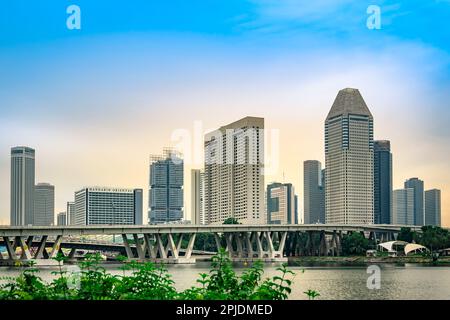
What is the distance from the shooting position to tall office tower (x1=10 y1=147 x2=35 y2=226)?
38.2ft

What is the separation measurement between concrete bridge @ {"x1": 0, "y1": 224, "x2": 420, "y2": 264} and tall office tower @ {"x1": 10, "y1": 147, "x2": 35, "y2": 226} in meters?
68.4

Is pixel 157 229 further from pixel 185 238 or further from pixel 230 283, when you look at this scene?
pixel 230 283

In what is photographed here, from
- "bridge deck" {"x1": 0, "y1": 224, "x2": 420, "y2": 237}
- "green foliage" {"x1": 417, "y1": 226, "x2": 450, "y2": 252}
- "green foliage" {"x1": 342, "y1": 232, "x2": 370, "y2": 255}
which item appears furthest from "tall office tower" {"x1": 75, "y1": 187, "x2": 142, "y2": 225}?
"green foliage" {"x1": 417, "y1": 226, "x2": 450, "y2": 252}

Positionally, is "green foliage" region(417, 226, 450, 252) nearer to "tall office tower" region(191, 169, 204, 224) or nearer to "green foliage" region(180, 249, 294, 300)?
"tall office tower" region(191, 169, 204, 224)

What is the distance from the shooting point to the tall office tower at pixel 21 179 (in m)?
11.7

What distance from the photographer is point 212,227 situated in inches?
3959

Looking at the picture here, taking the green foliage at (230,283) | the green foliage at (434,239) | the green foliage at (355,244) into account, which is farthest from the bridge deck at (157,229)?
the green foliage at (230,283)

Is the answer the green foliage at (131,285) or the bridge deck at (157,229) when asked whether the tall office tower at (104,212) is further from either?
the green foliage at (131,285)

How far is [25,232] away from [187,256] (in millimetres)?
27764

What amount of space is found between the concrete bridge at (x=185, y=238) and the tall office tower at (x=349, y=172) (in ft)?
11.4

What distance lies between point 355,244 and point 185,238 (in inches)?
1536

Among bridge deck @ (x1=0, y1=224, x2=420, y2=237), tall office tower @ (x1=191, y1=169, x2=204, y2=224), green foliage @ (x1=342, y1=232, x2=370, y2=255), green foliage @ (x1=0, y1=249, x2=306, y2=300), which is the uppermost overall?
tall office tower @ (x1=191, y1=169, x2=204, y2=224)

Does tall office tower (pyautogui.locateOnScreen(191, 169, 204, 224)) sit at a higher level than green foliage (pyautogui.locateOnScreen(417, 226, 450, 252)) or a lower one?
higher
